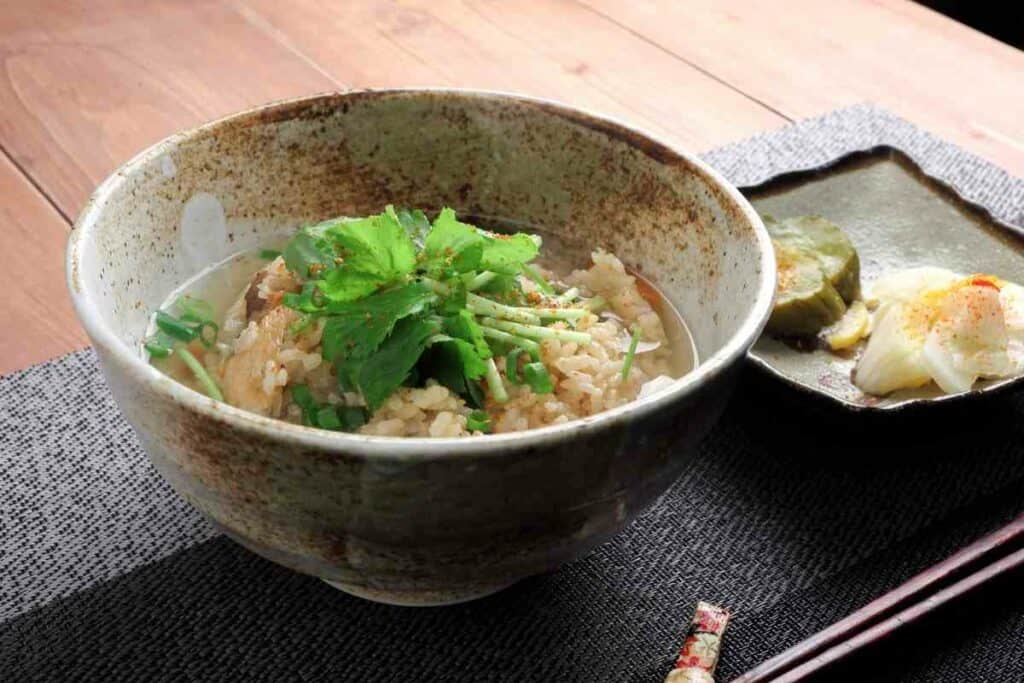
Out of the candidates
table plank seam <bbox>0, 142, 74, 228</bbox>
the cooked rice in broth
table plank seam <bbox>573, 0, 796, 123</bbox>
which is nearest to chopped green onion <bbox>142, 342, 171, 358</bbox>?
the cooked rice in broth

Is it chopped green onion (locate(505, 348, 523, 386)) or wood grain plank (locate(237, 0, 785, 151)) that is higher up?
chopped green onion (locate(505, 348, 523, 386))

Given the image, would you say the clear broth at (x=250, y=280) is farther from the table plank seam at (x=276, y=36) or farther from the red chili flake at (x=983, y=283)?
the table plank seam at (x=276, y=36)

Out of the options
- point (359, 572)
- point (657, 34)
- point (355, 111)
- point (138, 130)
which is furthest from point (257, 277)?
point (657, 34)

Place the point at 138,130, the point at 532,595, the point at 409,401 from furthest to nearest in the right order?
the point at 138,130, the point at 532,595, the point at 409,401

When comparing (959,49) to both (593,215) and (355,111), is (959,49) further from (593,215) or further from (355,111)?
(355,111)

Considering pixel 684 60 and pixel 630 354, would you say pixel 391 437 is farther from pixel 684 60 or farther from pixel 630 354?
pixel 684 60

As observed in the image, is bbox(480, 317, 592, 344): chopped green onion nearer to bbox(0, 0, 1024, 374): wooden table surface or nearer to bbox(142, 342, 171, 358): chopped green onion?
bbox(142, 342, 171, 358): chopped green onion

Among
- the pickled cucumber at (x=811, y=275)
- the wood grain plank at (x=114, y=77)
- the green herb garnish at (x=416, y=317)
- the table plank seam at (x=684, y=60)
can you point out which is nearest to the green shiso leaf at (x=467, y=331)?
the green herb garnish at (x=416, y=317)
